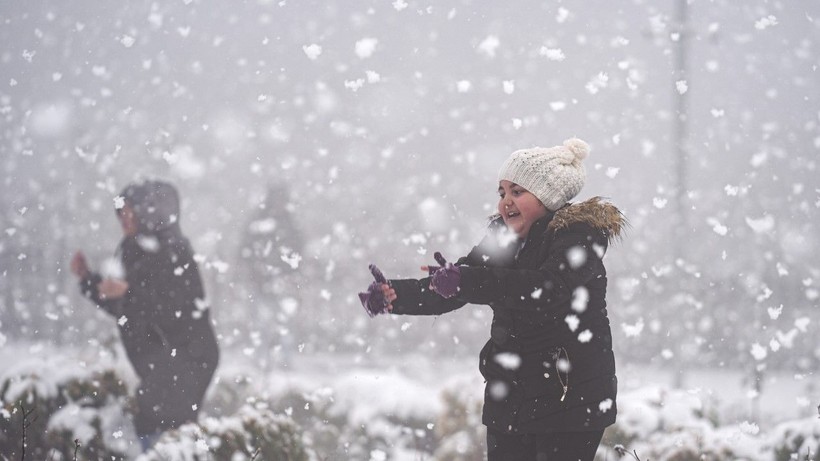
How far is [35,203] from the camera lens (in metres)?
6.45

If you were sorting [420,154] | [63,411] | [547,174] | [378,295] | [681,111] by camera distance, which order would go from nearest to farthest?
[378,295] → [547,174] → [63,411] → [681,111] → [420,154]

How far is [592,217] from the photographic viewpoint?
191cm

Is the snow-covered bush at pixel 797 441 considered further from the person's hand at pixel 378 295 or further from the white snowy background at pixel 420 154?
the person's hand at pixel 378 295

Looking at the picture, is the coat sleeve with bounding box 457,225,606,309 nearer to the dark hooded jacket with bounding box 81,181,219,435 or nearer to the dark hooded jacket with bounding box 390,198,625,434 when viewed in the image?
the dark hooded jacket with bounding box 390,198,625,434

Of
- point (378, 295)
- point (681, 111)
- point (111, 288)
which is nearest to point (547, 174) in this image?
point (378, 295)

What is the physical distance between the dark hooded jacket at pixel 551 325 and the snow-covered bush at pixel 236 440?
1.91m

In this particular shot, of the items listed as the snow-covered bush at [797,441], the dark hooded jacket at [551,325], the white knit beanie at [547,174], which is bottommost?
the dark hooded jacket at [551,325]

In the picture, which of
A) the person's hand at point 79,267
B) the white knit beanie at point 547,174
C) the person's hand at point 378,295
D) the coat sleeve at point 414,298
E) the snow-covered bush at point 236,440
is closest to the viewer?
the person's hand at point 378,295

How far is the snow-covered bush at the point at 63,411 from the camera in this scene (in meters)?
3.59

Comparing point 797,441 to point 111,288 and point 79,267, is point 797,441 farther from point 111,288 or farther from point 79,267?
point 79,267

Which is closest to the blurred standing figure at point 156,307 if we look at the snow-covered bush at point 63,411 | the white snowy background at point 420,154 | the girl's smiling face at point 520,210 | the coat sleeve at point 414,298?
the snow-covered bush at point 63,411

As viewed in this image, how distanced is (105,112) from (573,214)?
5.09 metres

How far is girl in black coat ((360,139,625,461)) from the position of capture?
173 centimetres

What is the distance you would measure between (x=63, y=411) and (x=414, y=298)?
2798 millimetres
